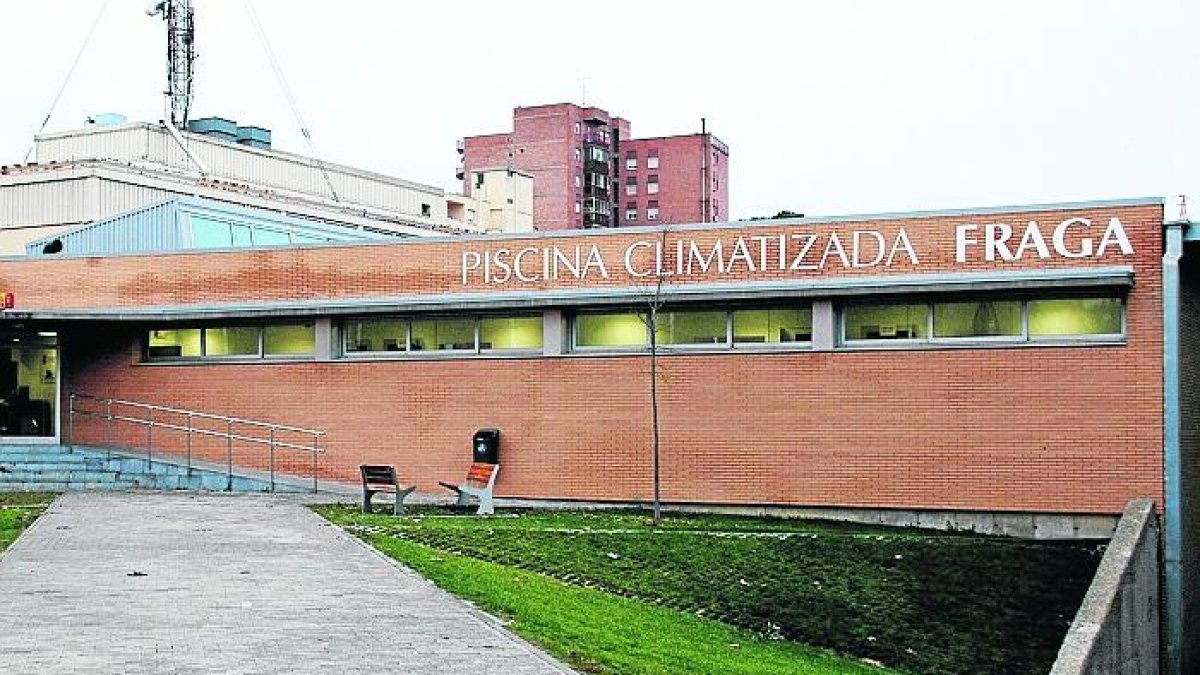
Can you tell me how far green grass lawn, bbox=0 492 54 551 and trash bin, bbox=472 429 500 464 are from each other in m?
6.19

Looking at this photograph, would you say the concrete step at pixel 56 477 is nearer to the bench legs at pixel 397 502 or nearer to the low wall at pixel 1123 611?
the bench legs at pixel 397 502

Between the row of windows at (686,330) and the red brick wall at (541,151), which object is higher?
the red brick wall at (541,151)

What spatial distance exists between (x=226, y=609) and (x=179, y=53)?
44.8 metres

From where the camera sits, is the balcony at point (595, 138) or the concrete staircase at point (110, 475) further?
the balcony at point (595, 138)

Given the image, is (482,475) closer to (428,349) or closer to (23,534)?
(428,349)

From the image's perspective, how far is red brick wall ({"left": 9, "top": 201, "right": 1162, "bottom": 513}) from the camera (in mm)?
20250

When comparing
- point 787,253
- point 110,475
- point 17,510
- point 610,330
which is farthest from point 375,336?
point 787,253

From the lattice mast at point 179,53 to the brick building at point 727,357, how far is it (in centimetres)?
2803

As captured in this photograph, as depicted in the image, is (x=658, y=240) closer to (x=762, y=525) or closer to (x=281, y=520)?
(x=762, y=525)

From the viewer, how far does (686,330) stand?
22875 millimetres

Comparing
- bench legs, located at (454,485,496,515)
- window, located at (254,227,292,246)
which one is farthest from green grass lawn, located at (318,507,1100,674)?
window, located at (254,227,292,246)

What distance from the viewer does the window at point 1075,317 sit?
798 inches

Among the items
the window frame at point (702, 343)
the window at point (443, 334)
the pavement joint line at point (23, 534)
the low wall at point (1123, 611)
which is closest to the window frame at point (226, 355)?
the window at point (443, 334)

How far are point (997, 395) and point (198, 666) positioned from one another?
13.6 metres
